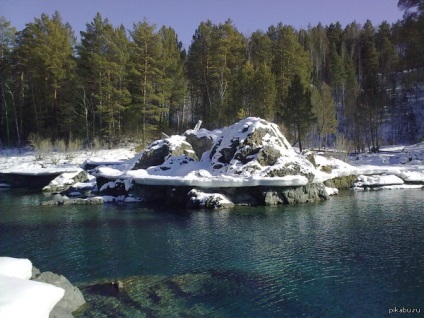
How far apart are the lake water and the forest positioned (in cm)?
1936

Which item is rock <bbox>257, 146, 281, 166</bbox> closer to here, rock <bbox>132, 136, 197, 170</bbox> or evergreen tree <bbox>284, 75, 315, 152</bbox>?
rock <bbox>132, 136, 197, 170</bbox>

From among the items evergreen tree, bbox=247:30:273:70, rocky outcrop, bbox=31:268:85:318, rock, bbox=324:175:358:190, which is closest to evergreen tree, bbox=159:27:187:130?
evergreen tree, bbox=247:30:273:70

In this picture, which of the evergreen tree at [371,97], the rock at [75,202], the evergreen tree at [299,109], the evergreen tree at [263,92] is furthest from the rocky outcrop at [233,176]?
the evergreen tree at [371,97]

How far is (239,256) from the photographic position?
11.0 metres

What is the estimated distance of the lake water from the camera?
7840mm

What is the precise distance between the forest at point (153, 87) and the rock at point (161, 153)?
34.1 feet

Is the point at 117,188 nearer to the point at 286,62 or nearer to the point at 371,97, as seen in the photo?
the point at 286,62

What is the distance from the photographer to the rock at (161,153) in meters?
25.7

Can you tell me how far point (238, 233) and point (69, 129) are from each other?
31523mm

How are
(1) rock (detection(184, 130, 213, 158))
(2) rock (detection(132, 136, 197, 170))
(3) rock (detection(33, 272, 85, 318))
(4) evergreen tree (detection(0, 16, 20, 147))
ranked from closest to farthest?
(3) rock (detection(33, 272, 85, 318)) < (2) rock (detection(132, 136, 197, 170)) < (1) rock (detection(184, 130, 213, 158)) < (4) evergreen tree (detection(0, 16, 20, 147))

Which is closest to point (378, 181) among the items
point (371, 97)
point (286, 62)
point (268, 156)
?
point (268, 156)

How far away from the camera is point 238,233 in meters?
13.7

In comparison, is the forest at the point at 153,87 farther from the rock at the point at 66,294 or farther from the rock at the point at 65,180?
the rock at the point at 66,294

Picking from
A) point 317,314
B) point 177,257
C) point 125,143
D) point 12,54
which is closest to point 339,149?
point 125,143
